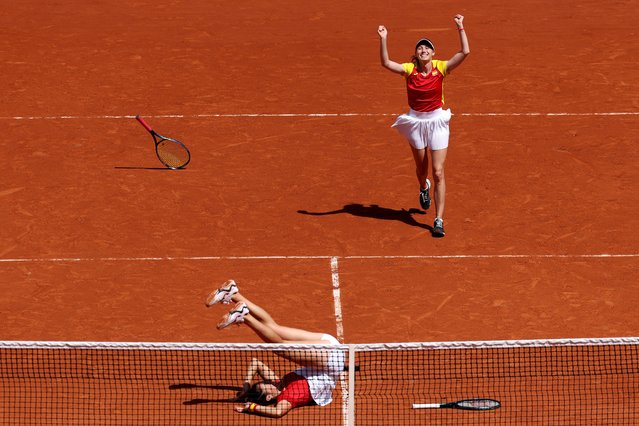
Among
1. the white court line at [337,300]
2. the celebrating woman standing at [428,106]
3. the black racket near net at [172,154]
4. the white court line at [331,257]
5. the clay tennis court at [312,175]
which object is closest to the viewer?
the white court line at [337,300]

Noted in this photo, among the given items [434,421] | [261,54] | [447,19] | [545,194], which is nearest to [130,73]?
[261,54]

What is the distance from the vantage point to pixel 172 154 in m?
17.4

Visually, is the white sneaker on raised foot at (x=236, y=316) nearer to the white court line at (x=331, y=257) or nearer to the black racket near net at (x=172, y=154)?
the white court line at (x=331, y=257)

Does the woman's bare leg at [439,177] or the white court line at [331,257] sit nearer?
the white court line at [331,257]

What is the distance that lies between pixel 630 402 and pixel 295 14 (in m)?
15.1

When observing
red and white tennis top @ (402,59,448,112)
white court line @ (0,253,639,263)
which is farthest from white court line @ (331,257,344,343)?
red and white tennis top @ (402,59,448,112)

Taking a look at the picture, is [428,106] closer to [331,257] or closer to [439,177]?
[439,177]

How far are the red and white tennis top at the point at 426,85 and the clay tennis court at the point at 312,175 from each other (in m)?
1.64

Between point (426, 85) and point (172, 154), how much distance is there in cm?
427

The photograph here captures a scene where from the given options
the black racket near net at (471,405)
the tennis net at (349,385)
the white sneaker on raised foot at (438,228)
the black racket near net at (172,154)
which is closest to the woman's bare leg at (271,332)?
Answer: the tennis net at (349,385)

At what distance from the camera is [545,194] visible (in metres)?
16.5

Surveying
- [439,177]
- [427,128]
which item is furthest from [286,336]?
[427,128]

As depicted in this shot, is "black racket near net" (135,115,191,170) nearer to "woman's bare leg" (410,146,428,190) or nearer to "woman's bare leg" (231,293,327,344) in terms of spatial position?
"woman's bare leg" (410,146,428,190)

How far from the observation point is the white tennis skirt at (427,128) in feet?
49.4
